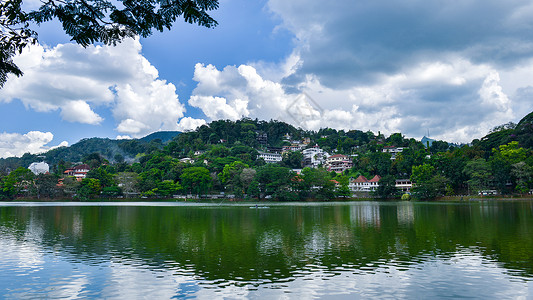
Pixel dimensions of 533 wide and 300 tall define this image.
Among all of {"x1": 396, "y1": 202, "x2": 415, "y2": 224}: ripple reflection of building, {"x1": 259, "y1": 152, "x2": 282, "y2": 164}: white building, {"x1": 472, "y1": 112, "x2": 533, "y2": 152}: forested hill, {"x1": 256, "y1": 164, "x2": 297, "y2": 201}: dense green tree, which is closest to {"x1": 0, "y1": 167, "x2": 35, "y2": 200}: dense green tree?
{"x1": 256, "y1": 164, "x2": 297, "y2": 201}: dense green tree

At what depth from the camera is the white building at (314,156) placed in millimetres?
136000

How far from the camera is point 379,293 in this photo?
31.4ft

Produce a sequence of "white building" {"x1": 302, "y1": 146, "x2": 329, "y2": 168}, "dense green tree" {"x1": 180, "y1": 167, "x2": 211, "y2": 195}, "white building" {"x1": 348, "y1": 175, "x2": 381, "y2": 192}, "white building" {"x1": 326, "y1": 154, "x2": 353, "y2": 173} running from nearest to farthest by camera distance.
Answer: "dense green tree" {"x1": 180, "y1": 167, "x2": 211, "y2": 195}, "white building" {"x1": 348, "y1": 175, "x2": 381, "y2": 192}, "white building" {"x1": 326, "y1": 154, "x2": 353, "y2": 173}, "white building" {"x1": 302, "y1": 146, "x2": 329, "y2": 168}

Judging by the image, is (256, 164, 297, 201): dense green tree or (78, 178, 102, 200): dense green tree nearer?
(256, 164, 297, 201): dense green tree

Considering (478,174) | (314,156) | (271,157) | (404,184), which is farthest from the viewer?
(271,157)

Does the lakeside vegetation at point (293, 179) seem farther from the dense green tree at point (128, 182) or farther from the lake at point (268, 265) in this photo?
the lake at point (268, 265)

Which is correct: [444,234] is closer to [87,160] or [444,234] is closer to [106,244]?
[106,244]

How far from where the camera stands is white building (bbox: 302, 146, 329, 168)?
5354 inches

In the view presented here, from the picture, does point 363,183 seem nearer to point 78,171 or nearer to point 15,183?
point 15,183

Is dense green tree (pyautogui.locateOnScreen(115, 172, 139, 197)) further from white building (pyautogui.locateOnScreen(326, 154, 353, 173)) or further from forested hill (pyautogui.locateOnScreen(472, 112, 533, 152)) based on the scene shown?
forested hill (pyautogui.locateOnScreen(472, 112, 533, 152))

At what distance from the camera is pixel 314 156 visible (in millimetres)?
138625

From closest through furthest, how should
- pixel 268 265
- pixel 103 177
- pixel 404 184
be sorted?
pixel 268 265, pixel 103 177, pixel 404 184

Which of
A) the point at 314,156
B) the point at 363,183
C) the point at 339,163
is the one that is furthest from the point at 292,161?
the point at 363,183

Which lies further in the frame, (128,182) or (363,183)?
(363,183)
